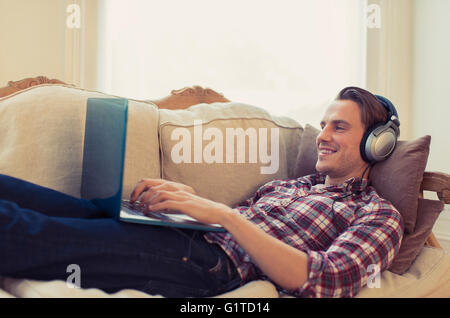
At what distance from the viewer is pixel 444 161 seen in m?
2.22

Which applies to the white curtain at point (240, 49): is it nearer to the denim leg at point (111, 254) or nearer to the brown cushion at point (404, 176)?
the brown cushion at point (404, 176)

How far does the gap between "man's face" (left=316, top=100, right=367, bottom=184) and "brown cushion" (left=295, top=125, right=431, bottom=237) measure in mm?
80

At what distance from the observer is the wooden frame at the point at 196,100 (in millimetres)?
1213

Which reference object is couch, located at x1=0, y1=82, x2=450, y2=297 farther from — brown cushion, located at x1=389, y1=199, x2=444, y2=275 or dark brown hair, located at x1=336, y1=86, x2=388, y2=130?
dark brown hair, located at x1=336, y1=86, x2=388, y2=130

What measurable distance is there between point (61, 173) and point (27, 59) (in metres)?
1.05

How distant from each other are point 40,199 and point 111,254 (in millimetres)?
250

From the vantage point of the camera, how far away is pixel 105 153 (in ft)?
3.02

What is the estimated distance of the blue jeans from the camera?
779 mm

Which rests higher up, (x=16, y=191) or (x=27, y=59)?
(x=27, y=59)

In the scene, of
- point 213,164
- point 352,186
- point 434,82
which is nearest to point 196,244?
point 213,164

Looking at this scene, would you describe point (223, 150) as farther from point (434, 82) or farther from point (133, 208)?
point (434, 82)

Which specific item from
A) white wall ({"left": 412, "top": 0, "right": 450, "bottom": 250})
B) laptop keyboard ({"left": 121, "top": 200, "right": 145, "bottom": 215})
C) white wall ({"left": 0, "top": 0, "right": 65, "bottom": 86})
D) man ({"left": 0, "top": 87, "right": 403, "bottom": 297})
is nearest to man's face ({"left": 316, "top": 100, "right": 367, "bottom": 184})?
man ({"left": 0, "top": 87, "right": 403, "bottom": 297})

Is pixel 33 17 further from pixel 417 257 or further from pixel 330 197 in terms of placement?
pixel 417 257
